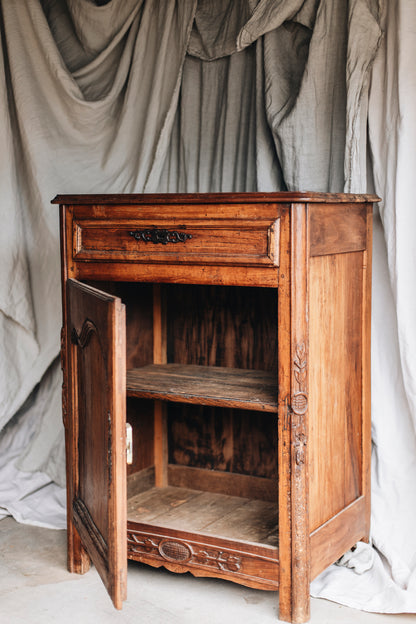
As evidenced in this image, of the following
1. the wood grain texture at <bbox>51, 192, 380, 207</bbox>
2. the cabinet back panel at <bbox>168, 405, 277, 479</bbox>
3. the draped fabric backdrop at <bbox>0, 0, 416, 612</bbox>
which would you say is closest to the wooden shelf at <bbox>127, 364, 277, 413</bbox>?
the cabinet back panel at <bbox>168, 405, 277, 479</bbox>

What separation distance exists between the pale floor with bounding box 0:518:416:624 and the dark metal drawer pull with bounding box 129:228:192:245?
1.06 m

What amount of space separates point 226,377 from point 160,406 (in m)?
0.44

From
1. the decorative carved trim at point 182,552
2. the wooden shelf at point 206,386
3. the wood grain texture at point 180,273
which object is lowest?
the decorative carved trim at point 182,552

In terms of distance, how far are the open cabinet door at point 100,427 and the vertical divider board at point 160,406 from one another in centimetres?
56

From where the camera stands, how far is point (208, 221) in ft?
7.14

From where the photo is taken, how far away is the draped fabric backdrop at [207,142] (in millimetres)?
2506

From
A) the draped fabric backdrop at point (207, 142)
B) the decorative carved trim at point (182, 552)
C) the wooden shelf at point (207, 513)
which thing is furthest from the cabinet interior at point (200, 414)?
the draped fabric backdrop at point (207, 142)

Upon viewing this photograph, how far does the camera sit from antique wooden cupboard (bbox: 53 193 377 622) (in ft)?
6.78

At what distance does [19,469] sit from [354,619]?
1557 millimetres

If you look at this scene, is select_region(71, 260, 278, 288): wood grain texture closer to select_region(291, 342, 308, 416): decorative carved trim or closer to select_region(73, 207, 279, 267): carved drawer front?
select_region(73, 207, 279, 267): carved drawer front

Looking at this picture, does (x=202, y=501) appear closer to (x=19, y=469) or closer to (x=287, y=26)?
(x=19, y=469)

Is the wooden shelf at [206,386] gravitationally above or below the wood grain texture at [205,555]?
above

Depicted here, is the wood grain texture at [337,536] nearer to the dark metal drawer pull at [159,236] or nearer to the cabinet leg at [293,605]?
the cabinet leg at [293,605]

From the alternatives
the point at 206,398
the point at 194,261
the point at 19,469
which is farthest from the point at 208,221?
the point at 19,469
